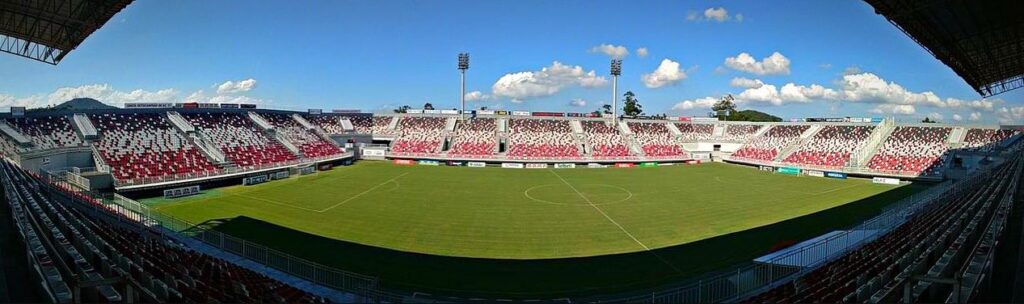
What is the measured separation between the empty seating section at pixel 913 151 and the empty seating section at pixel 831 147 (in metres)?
2.75

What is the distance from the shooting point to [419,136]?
66250 millimetres

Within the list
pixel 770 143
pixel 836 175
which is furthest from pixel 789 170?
pixel 770 143

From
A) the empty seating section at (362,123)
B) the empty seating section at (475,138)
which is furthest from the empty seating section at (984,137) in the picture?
the empty seating section at (362,123)

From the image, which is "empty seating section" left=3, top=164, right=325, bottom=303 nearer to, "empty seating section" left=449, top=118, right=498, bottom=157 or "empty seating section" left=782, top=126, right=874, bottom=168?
"empty seating section" left=449, top=118, right=498, bottom=157

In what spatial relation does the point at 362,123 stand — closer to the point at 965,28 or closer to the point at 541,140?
the point at 541,140

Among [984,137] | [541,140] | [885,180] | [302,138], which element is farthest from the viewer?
[541,140]

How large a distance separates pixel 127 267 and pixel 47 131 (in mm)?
37172

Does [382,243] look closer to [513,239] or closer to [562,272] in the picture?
[513,239]

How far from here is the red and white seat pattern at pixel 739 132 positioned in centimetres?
6956

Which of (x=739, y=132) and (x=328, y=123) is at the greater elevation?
(x=328, y=123)

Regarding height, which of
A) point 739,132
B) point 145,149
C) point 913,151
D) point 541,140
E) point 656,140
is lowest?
point 145,149

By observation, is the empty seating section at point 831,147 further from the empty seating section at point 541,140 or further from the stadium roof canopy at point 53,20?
the stadium roof canopy at point 53,20

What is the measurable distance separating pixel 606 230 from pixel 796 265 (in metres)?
10.1

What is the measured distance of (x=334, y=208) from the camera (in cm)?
2912
